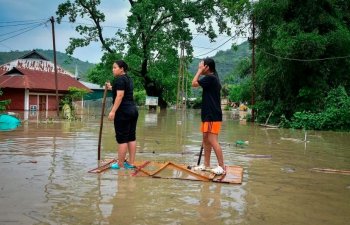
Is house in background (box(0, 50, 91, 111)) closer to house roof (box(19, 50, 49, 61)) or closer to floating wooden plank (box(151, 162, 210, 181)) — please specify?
house roof (box(19, 50, 49, 61))

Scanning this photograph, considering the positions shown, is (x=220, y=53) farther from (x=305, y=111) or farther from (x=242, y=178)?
(x=242, y=178)

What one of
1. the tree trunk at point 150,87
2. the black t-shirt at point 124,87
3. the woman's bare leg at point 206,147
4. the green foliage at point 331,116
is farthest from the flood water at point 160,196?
the tree trunk at point 150,87

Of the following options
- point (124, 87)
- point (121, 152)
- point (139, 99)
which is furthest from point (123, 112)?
point (139, 99)

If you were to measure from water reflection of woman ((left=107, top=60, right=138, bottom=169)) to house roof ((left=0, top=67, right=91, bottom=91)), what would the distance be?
3206 cm

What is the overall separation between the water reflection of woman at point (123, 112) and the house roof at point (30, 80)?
32.1m

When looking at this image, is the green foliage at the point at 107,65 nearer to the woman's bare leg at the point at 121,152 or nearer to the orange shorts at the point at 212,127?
the woman's bare leg at the point at 121,152

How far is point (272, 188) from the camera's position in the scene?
5727 mm

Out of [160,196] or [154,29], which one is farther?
[154,29]

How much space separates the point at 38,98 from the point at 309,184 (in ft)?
120

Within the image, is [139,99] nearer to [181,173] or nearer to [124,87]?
[124,87]

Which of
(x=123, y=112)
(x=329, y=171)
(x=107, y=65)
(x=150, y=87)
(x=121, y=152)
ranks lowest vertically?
(x=329, y=171)

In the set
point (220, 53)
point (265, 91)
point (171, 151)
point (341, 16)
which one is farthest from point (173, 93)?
point (220, 53)

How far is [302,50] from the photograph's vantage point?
20.8 m

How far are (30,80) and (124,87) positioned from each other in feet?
114
